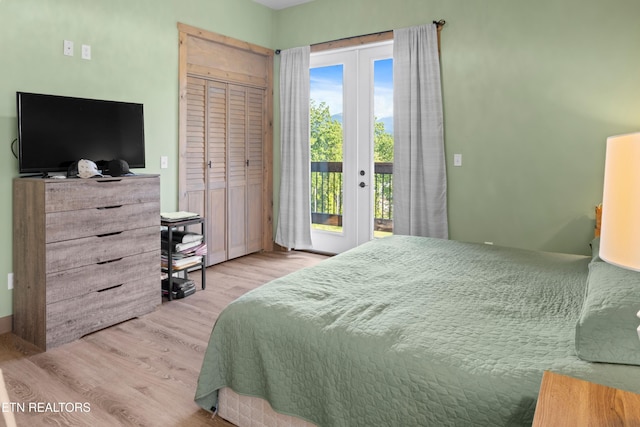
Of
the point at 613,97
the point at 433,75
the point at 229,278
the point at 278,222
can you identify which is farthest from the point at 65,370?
the point at 613,97

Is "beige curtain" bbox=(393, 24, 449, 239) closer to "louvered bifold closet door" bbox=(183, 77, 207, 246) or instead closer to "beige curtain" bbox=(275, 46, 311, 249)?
"beige curtain" bbox=(275, 46, 311, 249)

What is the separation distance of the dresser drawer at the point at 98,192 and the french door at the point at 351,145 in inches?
87.7

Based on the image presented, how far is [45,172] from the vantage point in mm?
2934

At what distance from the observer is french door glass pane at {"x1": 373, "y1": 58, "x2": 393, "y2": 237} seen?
454 centimetres

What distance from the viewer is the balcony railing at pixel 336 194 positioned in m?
4.67

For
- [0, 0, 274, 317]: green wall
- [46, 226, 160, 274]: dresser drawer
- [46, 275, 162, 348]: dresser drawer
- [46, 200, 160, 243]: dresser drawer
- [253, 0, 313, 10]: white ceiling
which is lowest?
[46, 275, 162, 348]: dresser drawer

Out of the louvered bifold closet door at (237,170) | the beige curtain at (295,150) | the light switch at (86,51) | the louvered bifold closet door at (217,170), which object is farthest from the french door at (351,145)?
the light switch at (86,51)

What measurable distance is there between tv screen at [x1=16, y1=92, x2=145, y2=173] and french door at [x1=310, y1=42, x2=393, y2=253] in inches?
83.7

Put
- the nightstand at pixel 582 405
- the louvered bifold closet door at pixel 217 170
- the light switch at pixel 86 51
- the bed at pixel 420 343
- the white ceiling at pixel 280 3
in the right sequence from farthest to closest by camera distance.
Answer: the white ceiling at pixel 280 3, the louvered bifold closet door at pixel 217 170, the light switch at pixel 86 51, the bed at pixel 420 343, the nightstand at pixel 582 405

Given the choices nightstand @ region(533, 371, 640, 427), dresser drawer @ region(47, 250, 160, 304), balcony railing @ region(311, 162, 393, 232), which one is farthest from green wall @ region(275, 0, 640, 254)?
nightstand @ region(533, 371, 640, 427)

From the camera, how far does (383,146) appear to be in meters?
4.62

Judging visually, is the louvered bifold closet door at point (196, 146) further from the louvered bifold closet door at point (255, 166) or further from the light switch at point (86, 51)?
the light switch at point (86, 51)

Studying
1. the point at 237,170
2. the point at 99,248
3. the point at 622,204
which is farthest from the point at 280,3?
the point at 622,204

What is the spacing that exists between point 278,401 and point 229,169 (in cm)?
333
